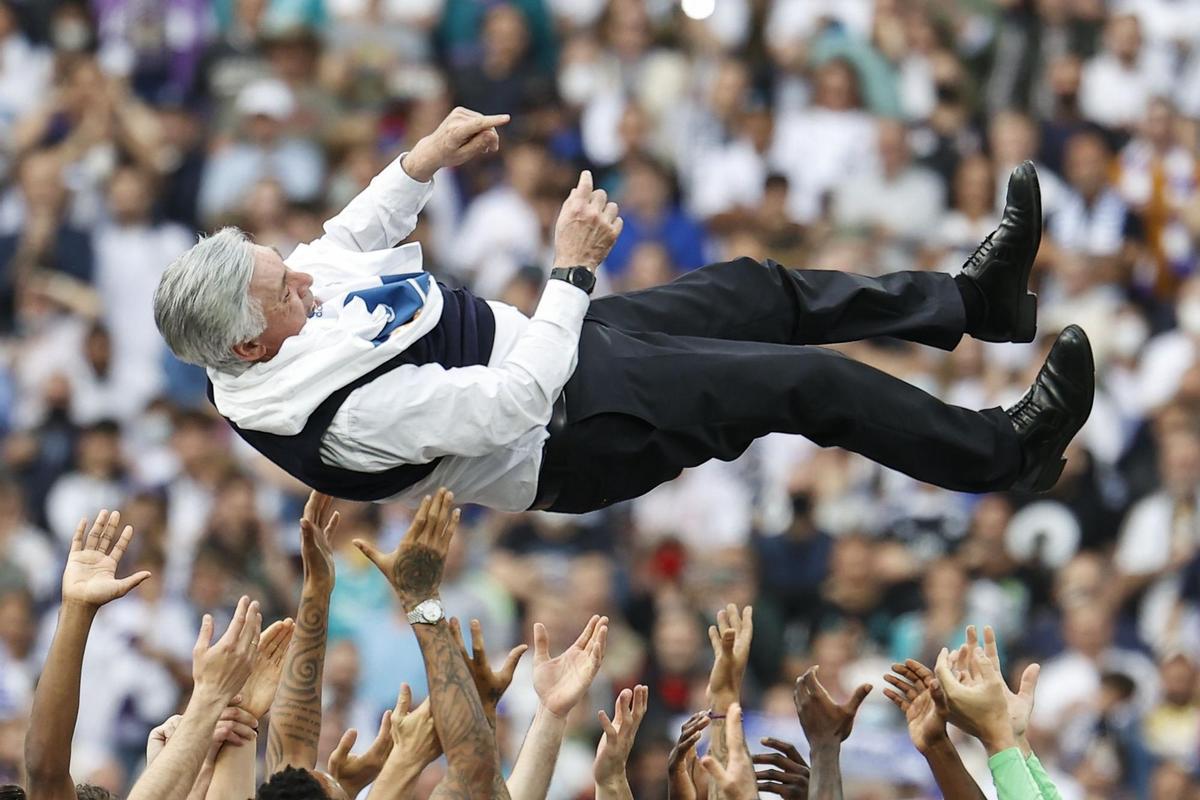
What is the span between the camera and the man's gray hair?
463 cm

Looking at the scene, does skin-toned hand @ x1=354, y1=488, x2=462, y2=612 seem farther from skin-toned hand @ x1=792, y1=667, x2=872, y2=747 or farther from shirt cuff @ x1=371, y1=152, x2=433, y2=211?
shirt cuff @ x1=371, y1=152, x2=433, y2=211

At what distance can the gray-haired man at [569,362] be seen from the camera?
4688 millimetres

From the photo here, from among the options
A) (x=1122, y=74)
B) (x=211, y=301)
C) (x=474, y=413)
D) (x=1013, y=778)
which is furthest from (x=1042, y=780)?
(x=1122, y=74)

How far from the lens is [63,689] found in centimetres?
424

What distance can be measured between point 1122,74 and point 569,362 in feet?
21.3

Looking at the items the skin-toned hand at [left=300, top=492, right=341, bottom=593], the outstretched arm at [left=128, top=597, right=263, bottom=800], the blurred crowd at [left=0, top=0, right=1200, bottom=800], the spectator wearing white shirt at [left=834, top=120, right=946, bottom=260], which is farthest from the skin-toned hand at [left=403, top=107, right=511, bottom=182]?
the spectator wearing white shirt at [left=834, top=120, right=946, bottom=260]

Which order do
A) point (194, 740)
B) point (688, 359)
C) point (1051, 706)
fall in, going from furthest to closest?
point (1051, 706)
point (688, 359)
point (194, 740)

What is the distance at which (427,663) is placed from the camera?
14.5ft

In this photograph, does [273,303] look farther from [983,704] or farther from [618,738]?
[983,704]

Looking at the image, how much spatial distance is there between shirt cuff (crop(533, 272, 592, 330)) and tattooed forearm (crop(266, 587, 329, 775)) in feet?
2.79

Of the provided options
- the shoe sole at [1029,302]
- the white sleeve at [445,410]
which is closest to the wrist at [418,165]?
the white sleeve at [445,410]

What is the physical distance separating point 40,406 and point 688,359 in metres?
5.43

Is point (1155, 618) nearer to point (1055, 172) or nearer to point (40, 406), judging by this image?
point (1055, 172)

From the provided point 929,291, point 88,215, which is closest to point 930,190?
point 88,215
